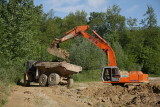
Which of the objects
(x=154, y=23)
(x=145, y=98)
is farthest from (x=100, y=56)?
(x=154, y=23)

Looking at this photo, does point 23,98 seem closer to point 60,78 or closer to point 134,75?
point 60,78

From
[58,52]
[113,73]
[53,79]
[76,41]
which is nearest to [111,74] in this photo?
[113,73]

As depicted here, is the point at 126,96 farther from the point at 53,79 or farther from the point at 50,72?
the point at 50,72

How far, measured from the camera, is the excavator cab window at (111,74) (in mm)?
17422

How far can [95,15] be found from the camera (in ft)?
254

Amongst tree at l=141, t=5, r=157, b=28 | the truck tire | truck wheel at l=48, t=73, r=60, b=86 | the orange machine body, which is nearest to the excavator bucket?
truck wheel at l=48, t=73, r=60, b=86

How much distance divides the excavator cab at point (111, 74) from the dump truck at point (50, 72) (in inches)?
81.3

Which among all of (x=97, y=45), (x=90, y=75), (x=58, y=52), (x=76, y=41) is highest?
(x=76, y=41)

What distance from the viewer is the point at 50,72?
18.4m

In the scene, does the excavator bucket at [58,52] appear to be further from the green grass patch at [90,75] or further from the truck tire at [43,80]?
the green grass patch at [90,75]

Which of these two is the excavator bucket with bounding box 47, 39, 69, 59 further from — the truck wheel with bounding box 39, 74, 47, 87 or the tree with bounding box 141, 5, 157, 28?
the tree with bounding box 141, 5, 157, 28

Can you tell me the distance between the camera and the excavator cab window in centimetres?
1742

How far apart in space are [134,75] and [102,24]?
49705 millimetres

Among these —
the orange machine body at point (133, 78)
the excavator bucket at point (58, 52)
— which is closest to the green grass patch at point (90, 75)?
the excavator bucket at point (58, 52)
